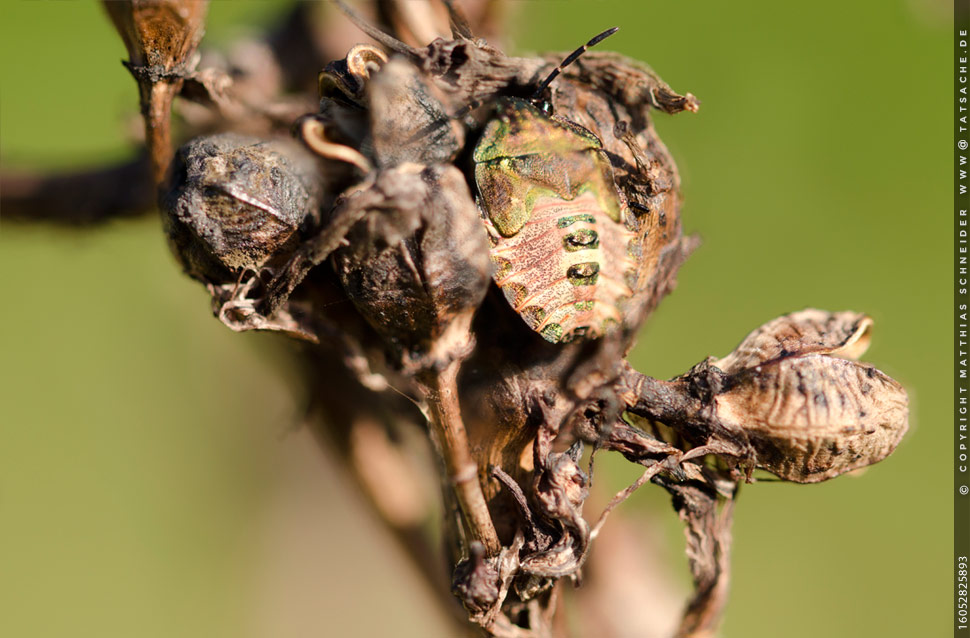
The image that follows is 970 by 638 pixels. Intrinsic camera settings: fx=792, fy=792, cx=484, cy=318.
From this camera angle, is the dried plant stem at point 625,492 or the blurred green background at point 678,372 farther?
the blurred green background at point 678,372

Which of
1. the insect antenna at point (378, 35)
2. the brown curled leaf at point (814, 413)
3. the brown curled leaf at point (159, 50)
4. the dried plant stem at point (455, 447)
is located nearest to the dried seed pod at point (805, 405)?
the brown curled leaf at point (814, 413)

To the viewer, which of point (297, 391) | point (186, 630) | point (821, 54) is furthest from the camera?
point (186, 630)

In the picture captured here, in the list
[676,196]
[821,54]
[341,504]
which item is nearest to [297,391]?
[676,196]

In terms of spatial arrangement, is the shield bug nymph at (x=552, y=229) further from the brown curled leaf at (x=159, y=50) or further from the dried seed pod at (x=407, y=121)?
the brown curled leaf at (x=159, y=50)

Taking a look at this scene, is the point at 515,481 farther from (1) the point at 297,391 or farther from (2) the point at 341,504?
(2) the point at 341,504

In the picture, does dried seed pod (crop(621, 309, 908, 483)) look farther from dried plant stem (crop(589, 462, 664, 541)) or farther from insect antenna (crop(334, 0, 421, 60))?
insect antenna (crop(334, 0, 421, 60))

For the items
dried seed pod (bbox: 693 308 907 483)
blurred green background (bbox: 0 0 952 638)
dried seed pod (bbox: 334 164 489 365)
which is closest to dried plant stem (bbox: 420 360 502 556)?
dried seed pod (bbox: 334 164 489 365)
